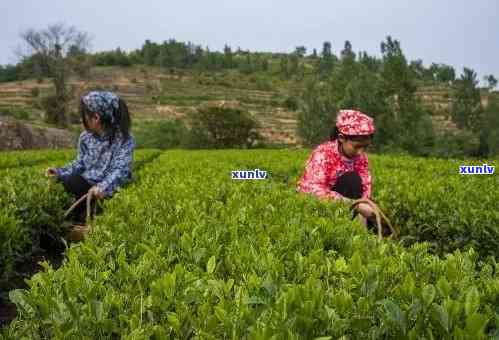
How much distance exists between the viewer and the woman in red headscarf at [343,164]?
16.6 ft

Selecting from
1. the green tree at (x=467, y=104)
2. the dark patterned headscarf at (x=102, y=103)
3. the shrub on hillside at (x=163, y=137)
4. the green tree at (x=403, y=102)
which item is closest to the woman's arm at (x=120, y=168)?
the dark patterned headscarf at (x=102, y=103)

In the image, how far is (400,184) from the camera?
6.84 metres

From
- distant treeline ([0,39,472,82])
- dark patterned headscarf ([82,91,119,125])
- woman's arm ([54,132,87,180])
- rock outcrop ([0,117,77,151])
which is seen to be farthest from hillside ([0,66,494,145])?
dark patterned headscarf ([82,91,119,125])

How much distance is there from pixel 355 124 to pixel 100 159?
331cm

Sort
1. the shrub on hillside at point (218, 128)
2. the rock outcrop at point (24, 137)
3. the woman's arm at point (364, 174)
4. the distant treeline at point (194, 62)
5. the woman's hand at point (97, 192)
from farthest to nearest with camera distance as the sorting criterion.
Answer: the distant treeline at point (194, 62) → the shrub on hillside at point (218, 128) → the rock outcrop at point (24, 137) → the woman's arm at point (364, 174) → the woman's hand at point (97, 192)

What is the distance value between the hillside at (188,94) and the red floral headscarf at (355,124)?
5523 cm

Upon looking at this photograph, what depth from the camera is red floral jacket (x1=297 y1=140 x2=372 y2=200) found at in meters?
5.34

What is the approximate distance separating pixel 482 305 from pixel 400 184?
5.06m

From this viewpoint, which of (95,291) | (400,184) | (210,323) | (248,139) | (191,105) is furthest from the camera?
(191,105)

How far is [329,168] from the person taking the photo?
5414 mm

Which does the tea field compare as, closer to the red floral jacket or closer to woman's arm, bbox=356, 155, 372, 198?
the red floral jacket

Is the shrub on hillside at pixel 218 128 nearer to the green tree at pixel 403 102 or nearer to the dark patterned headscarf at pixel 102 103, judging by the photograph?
the green tree at pixel 403 102

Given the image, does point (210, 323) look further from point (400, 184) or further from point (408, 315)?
point (400, 184)

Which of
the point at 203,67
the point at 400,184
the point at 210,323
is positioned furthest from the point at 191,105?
the point at 210,323
